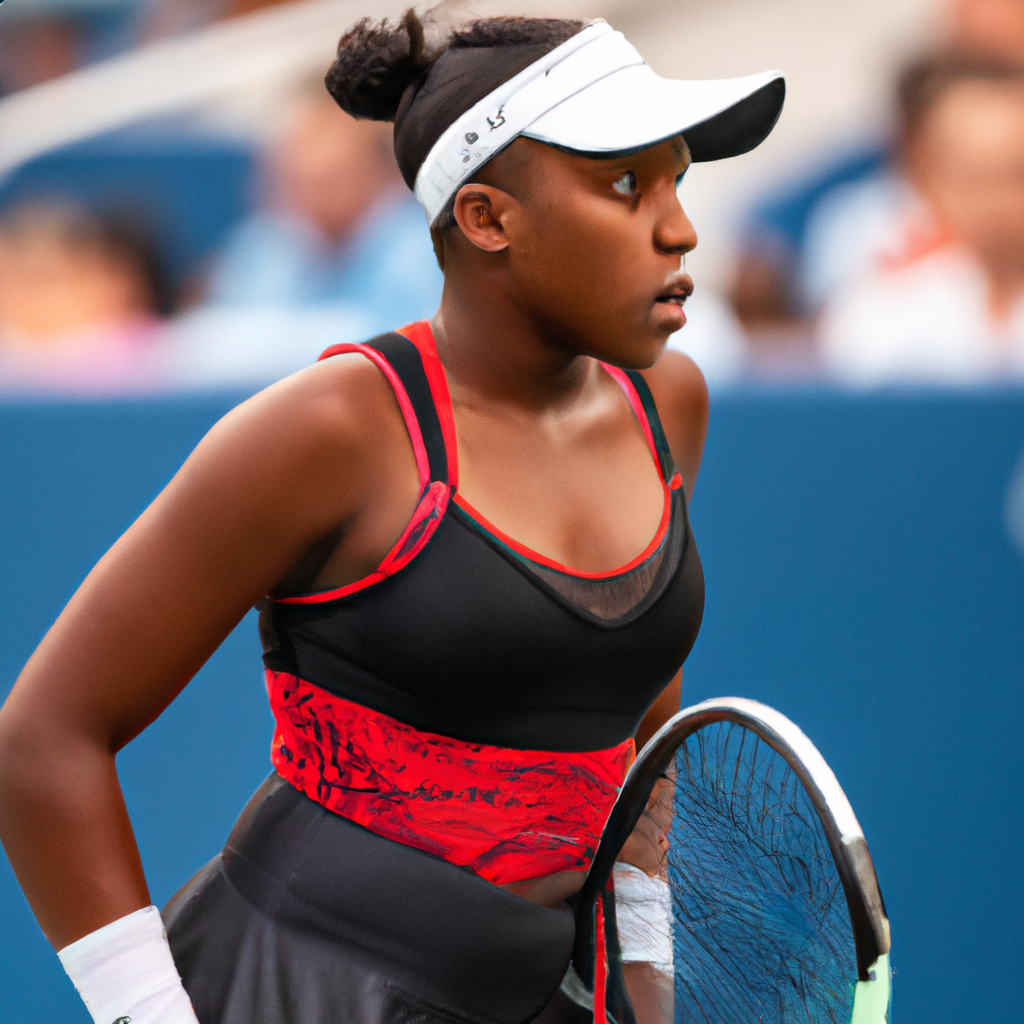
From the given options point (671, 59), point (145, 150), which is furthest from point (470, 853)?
point (671, 59)

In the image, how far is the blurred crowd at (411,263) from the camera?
2391 mm

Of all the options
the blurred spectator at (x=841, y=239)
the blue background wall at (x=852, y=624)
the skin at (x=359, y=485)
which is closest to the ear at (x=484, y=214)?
the skin at (x=359, y=485)

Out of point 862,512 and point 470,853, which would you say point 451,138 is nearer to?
point 470,853

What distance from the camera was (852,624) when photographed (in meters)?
2.12

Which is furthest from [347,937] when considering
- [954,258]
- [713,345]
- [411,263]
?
[411,263]

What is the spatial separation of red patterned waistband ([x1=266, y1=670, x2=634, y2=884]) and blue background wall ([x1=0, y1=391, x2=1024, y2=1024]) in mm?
1051

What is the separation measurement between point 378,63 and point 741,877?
78 centimetres

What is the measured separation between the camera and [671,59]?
5008 millimetres

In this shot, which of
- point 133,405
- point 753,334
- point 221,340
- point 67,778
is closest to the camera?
point 67,778

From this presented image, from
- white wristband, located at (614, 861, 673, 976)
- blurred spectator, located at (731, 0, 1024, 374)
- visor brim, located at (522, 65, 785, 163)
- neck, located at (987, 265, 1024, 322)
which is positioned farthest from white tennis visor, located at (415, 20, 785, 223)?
blurred spectator, located at (731, 0, 1024, 374)

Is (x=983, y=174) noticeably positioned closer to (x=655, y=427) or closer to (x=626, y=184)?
(x=655, y=427)

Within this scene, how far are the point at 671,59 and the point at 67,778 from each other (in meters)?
4.57

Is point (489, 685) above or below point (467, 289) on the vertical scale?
below

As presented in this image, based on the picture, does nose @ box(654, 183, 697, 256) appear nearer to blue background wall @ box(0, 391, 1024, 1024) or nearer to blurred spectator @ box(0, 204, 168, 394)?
blue background wall @ box(0, 391, 1024, 1024)
